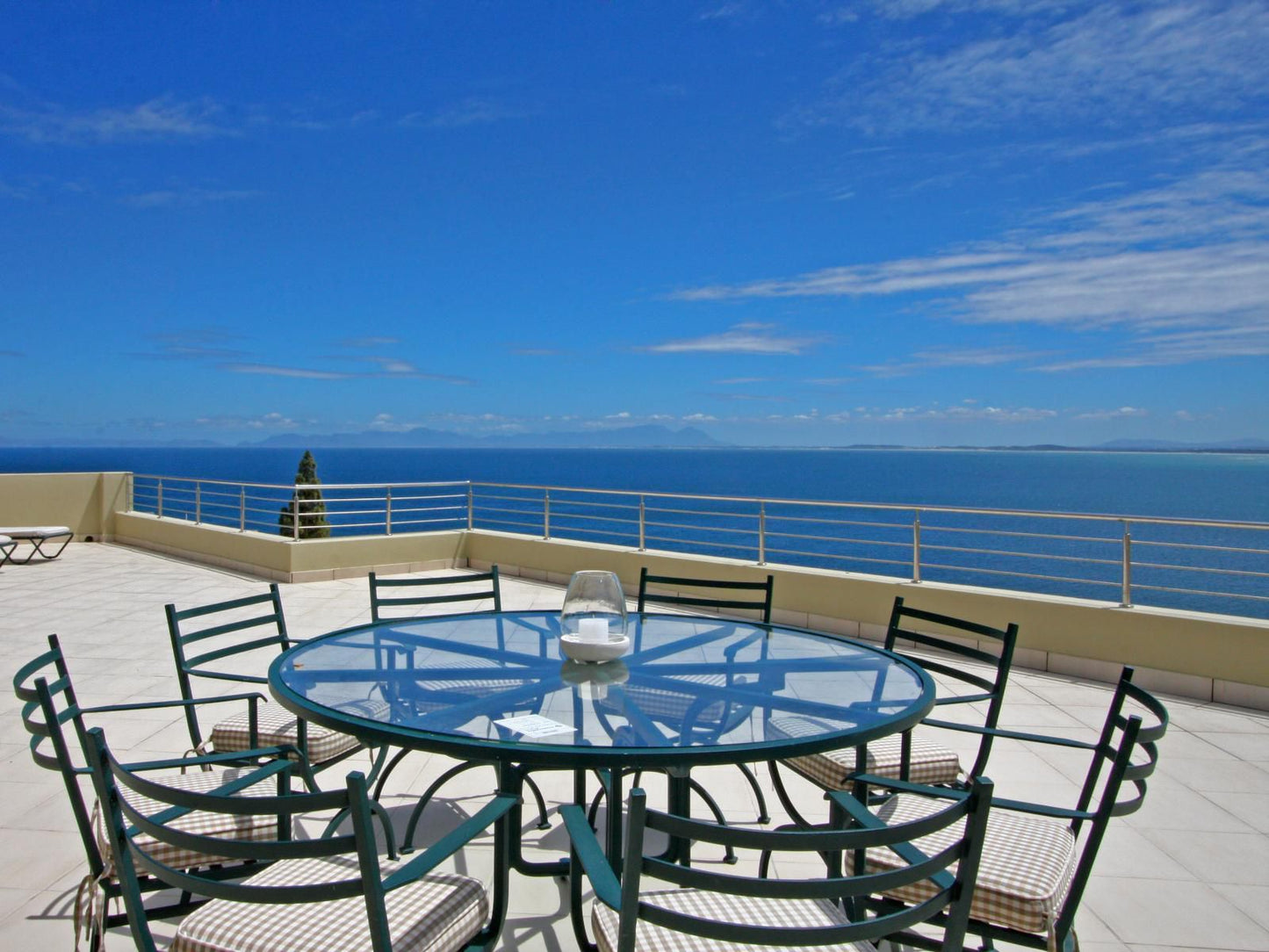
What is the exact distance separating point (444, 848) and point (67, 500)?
11859mm

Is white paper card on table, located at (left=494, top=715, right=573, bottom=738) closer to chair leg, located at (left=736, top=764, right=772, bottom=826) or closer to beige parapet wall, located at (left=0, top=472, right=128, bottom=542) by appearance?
chair leg, located at (left=736, top=764, right=772, bottom=826)

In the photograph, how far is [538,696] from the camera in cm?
196

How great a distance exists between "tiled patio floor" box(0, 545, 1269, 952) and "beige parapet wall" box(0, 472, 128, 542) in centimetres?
591

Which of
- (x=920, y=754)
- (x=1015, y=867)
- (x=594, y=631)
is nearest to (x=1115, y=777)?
(x=1015, y=867)

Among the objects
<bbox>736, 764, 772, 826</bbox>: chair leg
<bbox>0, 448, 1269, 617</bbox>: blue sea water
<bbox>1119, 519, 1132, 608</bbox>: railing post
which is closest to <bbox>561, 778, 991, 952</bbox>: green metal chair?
<bbox>736, 764, 772, 826</bbox>: chair leg

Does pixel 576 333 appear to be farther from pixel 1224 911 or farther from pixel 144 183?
pixel 1224 911

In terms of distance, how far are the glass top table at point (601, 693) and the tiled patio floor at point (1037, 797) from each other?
2.13ft

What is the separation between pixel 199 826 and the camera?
1.85 metres

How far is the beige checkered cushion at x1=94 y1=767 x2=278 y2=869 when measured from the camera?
1.73 metres

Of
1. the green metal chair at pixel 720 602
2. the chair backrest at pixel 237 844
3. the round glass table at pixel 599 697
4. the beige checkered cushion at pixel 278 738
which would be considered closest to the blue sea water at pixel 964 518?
the green metal chair at pixel 720 602

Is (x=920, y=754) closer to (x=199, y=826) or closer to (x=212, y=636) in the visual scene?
(x=199, y=826)

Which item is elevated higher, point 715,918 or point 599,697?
point 599,697

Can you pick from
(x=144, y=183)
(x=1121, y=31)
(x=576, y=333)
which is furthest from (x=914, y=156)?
(x=576, y=333)

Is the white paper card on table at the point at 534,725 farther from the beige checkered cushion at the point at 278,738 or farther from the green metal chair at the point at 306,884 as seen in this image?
the beige checkered cushion at the point at 278,738
